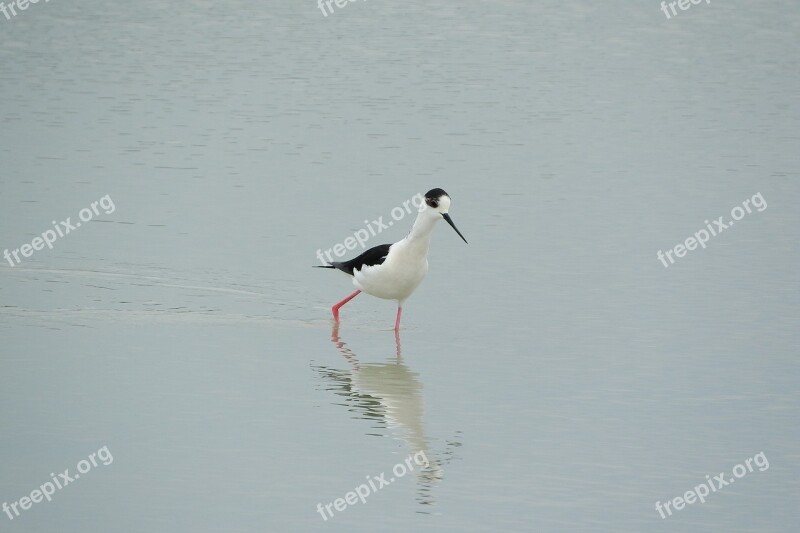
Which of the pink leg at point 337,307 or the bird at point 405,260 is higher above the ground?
the bird at point 405,260

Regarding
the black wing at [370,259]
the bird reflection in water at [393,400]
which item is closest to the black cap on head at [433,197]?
the black wing at [370,259]

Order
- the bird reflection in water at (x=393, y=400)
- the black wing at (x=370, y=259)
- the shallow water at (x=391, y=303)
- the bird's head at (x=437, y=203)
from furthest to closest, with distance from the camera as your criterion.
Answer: the black wing at (x=370, y=259) < the bird's head at (x=437, y=203) < the bird reflection in water at (x=393, y=400) < the shallow water at (x=391, y=303)

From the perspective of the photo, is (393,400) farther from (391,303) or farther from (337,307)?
(391,303)

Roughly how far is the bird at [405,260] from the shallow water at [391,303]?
0.42 metres

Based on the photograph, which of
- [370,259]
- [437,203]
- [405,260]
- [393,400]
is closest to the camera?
[393,400]

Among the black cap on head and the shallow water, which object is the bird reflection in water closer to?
the shallow water

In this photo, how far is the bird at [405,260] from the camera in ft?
42.7

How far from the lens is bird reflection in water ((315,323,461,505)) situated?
9.55 metres

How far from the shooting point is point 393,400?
431 inches

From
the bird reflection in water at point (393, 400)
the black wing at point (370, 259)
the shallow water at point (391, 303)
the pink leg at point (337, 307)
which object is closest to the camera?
the shallow water at point (391, 303)

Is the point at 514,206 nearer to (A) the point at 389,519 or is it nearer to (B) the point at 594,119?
(B) the point at 594,119

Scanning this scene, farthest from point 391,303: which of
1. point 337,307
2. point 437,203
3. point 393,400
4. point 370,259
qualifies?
point 393,400

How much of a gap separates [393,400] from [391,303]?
13.4ft

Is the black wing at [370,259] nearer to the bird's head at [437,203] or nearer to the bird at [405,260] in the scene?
the bird at [405,260]
